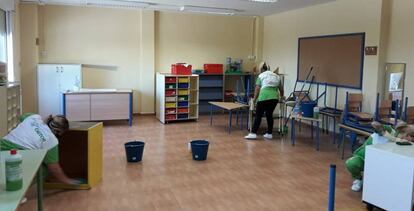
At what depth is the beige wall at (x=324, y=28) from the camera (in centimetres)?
659

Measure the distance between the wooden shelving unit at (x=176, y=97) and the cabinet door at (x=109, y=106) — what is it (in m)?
0.86

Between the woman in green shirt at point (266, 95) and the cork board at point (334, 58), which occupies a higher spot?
the cork board at point (334, 58)

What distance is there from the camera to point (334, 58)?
7480 millimetres

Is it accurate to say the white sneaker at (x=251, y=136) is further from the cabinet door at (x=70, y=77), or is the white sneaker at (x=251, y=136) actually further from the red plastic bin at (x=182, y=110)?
the cabinet door at (x=70, y=77)

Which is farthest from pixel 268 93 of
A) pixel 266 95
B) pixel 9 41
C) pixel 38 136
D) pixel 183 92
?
pixel 9 41

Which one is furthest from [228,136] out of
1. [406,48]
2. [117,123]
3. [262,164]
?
[406,48]

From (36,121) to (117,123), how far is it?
197 inches

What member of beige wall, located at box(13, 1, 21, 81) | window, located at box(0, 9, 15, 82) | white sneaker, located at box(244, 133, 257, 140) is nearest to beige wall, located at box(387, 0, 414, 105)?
white sneaker, located at box(244, 133, 257, 140)

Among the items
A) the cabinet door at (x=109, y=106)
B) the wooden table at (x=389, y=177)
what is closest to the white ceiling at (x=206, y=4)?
the cabinet door at (x=109, y=106)

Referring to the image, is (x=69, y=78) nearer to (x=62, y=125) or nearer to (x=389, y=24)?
(x=62, y=125)

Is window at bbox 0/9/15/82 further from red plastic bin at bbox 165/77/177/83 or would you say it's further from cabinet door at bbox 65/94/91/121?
red plastic bin at bbox 165/77/177/83

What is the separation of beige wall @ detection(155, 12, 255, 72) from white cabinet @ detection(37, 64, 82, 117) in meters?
2.09

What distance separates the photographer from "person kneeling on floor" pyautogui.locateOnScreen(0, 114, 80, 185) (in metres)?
3.23

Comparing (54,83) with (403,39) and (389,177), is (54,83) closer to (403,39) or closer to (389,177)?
(403,39)
